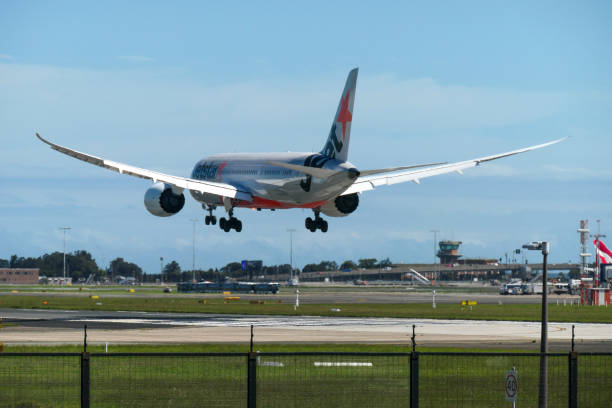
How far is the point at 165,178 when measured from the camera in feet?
236

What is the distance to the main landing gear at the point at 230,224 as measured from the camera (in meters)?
79.6

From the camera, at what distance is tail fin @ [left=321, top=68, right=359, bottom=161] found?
7081 cm

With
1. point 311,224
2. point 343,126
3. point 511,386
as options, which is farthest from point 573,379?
point 311,224

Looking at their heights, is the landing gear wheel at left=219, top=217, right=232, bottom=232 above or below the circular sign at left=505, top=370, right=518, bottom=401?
above

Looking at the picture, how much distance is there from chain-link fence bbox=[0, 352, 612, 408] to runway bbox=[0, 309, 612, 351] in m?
6.91

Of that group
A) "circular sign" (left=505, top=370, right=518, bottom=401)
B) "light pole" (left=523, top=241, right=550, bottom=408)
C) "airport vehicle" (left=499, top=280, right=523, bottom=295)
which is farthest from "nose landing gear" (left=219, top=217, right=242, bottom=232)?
"airport vehicle" (left=499, top=280, right=523, bottom=295)

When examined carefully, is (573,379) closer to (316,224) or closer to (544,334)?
(544,334)

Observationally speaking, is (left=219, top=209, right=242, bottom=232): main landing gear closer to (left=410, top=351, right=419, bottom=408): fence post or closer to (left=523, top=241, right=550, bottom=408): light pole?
(left=523, top=241, right=550, bottom=408): light pole

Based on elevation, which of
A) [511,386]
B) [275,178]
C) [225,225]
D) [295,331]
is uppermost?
[275,178]

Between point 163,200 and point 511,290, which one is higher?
point 163,200

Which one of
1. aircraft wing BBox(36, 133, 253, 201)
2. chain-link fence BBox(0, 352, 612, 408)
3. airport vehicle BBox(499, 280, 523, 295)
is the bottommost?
airport vehicle BBox(499, 280, 523, 295)

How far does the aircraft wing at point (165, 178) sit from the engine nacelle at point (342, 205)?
6.32m

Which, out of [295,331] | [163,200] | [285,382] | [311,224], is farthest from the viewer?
[311,224]

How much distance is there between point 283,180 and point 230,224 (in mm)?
9058
